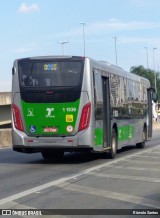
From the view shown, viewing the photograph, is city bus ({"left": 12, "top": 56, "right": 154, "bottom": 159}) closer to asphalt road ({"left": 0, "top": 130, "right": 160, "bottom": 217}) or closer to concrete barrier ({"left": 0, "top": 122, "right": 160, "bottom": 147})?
asphalt road ({"left": 0, "top": 130, "right": 160, "bottom": 217})

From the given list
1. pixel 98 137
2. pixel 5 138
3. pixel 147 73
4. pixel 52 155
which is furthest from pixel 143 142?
pixel 147 73

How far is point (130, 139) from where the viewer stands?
2116 centimetres

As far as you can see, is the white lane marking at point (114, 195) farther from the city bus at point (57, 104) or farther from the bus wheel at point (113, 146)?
the bus wheel at point (113, 146)

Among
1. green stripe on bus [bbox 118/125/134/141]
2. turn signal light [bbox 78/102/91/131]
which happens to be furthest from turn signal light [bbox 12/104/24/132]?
green stripe on bus [bbox 118/125/134/141]

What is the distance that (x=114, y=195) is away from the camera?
401 inches

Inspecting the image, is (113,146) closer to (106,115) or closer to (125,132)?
(106,115)

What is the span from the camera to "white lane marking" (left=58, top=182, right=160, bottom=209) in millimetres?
9305

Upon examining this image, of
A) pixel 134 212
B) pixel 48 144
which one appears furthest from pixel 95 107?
pixel 134 212

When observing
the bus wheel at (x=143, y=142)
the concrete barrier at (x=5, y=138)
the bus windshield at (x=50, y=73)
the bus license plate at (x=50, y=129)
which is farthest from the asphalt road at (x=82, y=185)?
the concrete barrier at (x=5, y=138)

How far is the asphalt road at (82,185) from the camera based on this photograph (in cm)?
911

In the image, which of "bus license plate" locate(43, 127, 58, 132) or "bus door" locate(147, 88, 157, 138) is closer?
"bus license plate" locate(43, 127, 58, 132)

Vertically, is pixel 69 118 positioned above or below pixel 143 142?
above

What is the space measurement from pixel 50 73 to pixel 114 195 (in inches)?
265

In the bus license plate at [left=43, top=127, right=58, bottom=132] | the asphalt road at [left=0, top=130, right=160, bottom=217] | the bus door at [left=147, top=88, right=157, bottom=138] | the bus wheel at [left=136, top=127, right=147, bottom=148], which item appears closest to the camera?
the asphalt road at [left=0, top=130, right=160, bottom=217]
